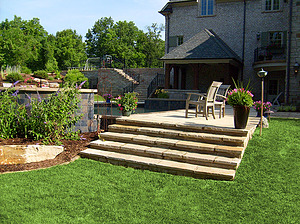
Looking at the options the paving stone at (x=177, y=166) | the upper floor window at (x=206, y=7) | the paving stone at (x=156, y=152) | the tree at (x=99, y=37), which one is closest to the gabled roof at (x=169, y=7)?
the upper floor window at (x=206, y=7)

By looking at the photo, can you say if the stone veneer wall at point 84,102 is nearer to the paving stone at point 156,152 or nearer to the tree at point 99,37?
the paving stone at point 156,152

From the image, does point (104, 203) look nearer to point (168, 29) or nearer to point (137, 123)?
point (137, 123)

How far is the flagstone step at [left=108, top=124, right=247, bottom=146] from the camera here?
16.8 feet

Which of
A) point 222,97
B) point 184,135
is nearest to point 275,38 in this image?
point 222,97

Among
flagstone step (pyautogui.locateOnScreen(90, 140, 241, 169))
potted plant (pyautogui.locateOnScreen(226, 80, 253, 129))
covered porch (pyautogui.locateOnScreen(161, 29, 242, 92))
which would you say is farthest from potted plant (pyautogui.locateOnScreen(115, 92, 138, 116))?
covered porch (pyautogui.locateOnScreen(161, 29, 242, 92))

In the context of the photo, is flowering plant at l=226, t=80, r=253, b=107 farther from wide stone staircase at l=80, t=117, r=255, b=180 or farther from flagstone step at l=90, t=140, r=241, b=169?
flagstone step at l=90, t=140, r=241, b=169

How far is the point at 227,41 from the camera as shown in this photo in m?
21.3

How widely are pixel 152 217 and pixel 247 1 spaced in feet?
68.2

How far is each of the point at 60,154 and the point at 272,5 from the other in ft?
64.3

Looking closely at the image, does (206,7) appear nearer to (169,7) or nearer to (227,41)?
(169,7)

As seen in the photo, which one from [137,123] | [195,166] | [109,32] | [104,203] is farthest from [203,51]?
[109,32]

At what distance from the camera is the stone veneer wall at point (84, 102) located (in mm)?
6590

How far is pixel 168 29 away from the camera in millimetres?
23406

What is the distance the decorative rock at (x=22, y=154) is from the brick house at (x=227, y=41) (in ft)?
47.4
